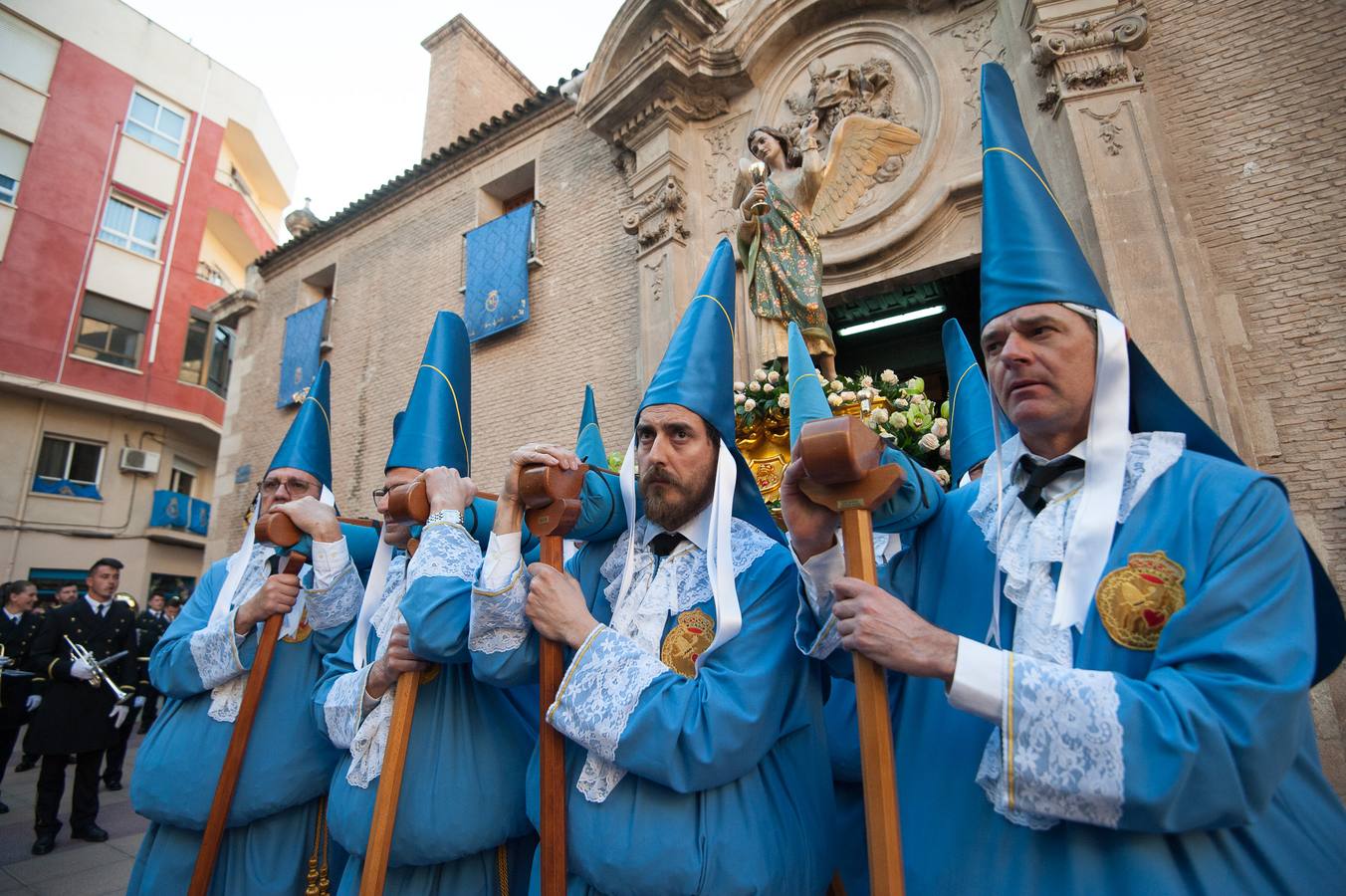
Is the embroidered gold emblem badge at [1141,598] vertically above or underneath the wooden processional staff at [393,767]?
above

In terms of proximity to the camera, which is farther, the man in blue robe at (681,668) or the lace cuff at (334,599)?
the lace cuff at (334,599)

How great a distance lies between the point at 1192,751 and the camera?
3.02 ft

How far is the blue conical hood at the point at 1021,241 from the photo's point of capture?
1372mm

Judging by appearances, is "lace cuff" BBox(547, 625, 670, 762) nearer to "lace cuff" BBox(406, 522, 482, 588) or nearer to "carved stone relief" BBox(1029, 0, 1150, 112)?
"lace cuff" BBox(406, 522, 482, 588)

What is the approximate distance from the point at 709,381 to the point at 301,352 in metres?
12.3

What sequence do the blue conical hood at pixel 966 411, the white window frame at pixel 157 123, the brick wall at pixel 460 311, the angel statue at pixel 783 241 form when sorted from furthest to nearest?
the white window frame at pixel 157 123, the brick wall at pixel 460 311, the angel statue at pixel 783 241, the blue conical hood at pixel 966 411

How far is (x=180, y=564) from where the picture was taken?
57.5 ft

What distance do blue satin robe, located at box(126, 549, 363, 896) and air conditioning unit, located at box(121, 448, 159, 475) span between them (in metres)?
17.7

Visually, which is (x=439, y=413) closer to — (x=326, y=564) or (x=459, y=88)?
(x=326, y=564)

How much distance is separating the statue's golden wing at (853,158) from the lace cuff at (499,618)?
5696 mm

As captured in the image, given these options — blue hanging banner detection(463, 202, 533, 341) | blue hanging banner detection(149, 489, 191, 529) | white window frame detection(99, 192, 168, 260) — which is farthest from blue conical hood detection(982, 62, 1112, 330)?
white window frame detection(99, 192, 168, 260)

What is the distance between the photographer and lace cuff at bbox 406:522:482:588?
6.06 ft

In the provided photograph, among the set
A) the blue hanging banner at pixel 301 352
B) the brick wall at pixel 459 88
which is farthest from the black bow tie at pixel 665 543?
the brick wall at pixel 459 88

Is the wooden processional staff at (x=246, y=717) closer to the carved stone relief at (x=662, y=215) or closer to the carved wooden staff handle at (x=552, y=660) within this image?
the carved wooden staff handle at (x=552, y=660)
